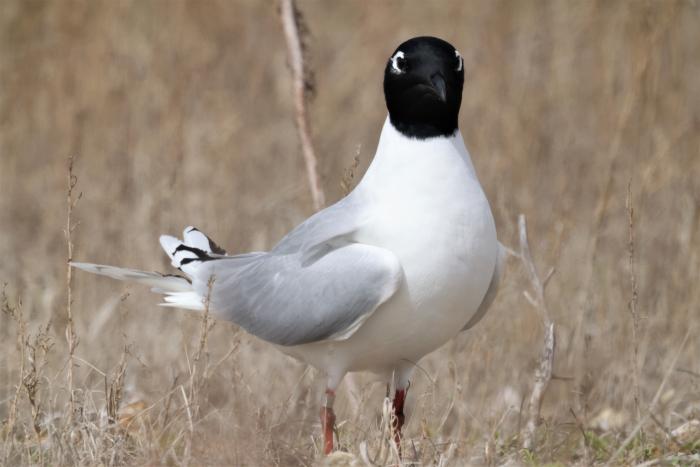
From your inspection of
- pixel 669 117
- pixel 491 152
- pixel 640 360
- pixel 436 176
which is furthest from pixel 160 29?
pixel 436 176

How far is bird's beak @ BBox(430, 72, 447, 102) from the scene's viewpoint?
364 centimetres

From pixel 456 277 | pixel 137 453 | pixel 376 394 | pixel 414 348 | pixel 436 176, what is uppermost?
pixel 436 176

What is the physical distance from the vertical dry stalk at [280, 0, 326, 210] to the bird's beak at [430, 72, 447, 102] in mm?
1484

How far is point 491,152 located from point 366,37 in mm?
2229

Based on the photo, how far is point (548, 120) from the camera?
311 inches

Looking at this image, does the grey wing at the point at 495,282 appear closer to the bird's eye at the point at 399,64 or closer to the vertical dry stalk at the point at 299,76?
the bird's eye at the point at 399,64

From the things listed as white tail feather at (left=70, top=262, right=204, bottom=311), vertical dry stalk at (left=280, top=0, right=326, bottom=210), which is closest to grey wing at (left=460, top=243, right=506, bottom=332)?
white tail feather at (left=70, top=262, right=204, bottom=311)

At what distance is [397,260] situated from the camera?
3539mm

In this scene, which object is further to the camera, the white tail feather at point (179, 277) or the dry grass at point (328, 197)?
the white tail feather at point (179, 277)

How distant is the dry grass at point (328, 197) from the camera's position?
393 cm

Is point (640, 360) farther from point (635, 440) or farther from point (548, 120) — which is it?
point (548, 120)

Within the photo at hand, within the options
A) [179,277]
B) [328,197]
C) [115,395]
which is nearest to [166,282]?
[179,277]

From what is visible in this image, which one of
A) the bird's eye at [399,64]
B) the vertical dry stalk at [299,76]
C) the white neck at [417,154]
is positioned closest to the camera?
the white neck at [417,154]

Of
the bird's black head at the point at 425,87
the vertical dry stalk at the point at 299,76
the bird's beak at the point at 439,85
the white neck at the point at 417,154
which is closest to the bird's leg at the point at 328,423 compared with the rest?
the white neck at the point at 417,154
